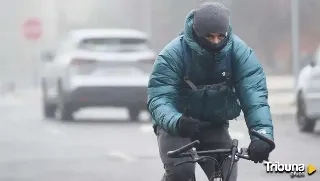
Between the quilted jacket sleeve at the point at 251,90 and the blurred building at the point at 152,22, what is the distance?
77.0ft

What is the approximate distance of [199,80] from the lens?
6.02 metres

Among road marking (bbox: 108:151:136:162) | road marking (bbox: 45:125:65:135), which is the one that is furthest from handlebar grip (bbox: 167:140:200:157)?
road marking (bbox: 45:125:65:135)

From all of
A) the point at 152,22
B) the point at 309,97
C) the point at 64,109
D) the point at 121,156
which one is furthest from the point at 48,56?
the point at 152,22

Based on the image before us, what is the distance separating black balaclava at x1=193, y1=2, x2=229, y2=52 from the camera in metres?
5.63

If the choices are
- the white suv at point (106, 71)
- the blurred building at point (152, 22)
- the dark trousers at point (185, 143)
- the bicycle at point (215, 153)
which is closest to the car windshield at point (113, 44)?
the white suv at point (106, 71)

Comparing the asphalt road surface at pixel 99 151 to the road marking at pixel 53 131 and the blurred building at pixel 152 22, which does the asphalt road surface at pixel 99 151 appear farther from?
the blurred building at pixel 152 22

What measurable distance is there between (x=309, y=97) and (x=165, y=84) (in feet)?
40.4

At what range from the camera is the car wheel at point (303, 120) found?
18344 millimetres

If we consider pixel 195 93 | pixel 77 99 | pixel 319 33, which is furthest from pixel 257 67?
pixel 319 33

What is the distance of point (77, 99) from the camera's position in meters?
21.3

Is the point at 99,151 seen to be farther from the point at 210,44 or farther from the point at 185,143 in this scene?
the point at 210,44

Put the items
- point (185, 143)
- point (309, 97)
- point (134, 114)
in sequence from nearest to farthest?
point (185, 143), point (309, 97), point (134, 114)

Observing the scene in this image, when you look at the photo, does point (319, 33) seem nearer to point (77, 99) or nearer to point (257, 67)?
point (77, 99)

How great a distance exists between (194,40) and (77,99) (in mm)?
15604
